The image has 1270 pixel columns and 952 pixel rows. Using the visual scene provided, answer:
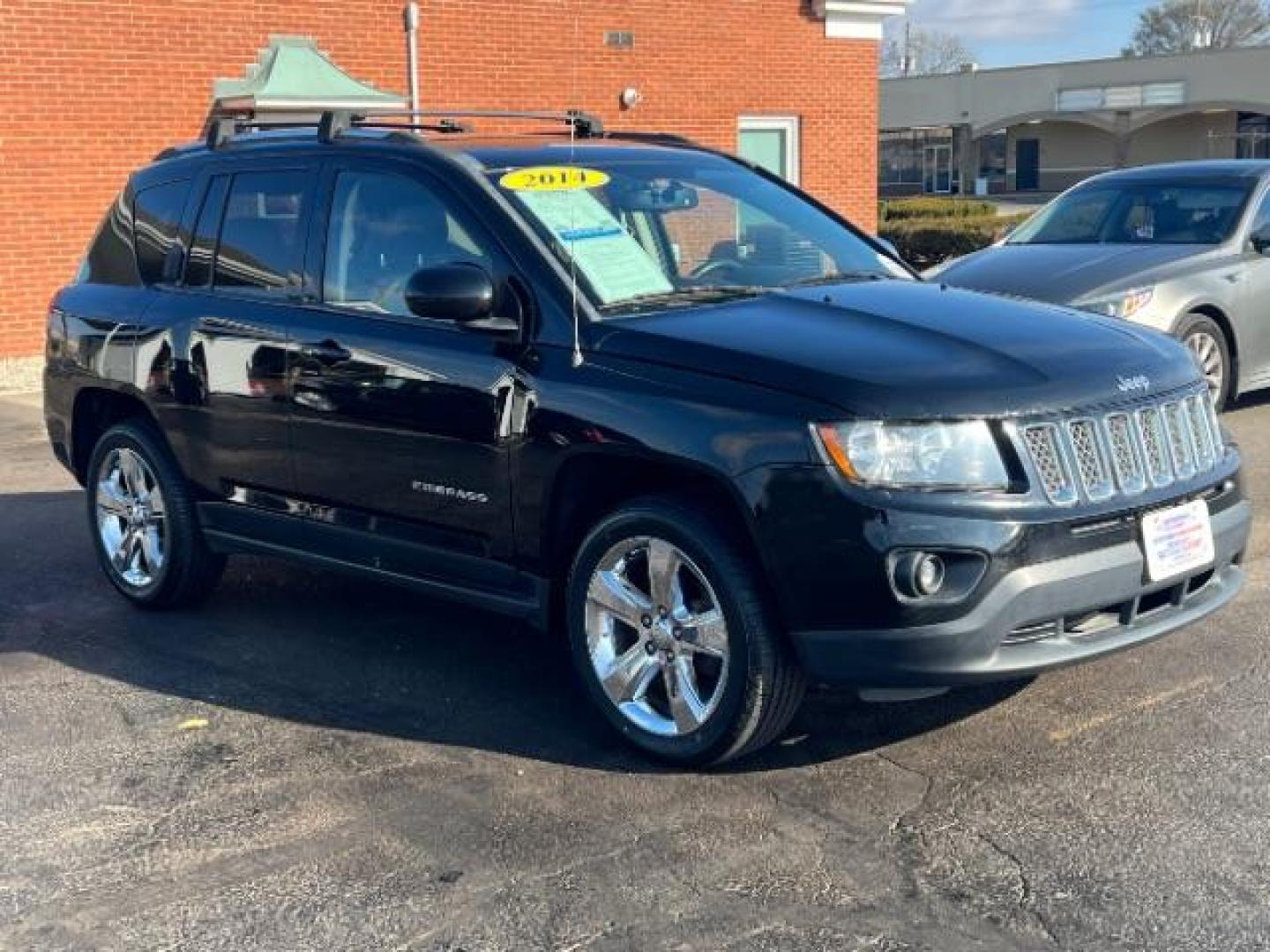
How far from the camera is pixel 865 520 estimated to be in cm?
405

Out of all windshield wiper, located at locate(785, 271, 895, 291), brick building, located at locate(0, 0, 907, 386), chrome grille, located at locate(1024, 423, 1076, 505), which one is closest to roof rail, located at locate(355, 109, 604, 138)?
windshield wiper, located at locate(785, 271, 895, 291)

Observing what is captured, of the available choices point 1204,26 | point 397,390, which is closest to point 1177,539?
point 397,390

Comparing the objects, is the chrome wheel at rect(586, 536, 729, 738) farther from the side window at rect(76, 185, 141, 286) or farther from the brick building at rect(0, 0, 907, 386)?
the brick building at rect(0, 0, 907, 386)

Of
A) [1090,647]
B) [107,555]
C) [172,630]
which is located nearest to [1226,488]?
[1090,647]

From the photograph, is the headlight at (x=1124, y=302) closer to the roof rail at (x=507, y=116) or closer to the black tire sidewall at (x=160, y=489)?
the roof rail at (x=507, y=116)

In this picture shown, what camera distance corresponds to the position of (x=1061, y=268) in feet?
31.1

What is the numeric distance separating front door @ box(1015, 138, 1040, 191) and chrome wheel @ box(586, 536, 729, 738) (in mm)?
60188

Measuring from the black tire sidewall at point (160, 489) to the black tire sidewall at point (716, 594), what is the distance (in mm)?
2201

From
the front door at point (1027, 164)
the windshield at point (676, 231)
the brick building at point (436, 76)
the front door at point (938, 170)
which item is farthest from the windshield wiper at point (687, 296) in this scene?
the front door at point (938, 170)

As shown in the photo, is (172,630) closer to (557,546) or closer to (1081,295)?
(557,546)

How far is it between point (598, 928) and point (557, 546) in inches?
58.8

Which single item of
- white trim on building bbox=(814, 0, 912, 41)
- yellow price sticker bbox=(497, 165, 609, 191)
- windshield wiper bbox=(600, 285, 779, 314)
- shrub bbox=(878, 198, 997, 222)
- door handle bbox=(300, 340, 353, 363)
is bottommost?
door handle bbox=(300, 340, 353, 363)

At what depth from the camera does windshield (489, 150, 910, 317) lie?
16.3 feet

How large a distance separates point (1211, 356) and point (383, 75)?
9.11m
